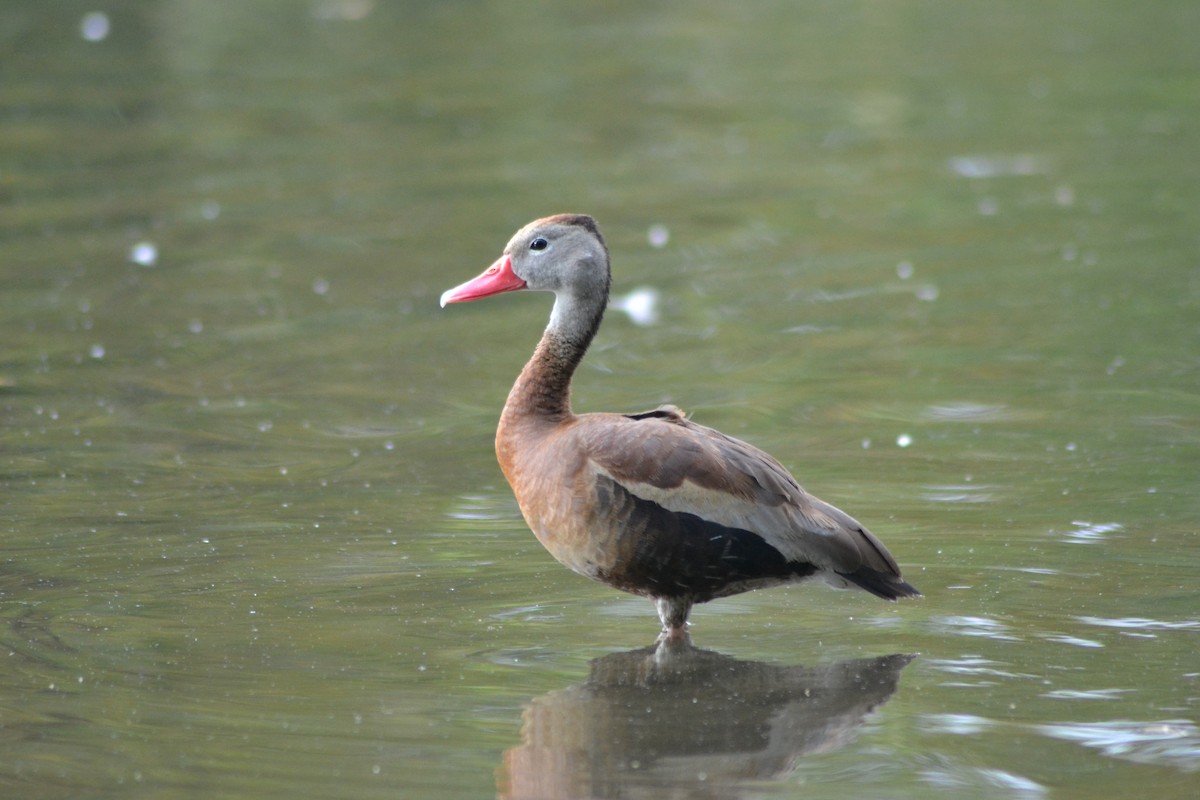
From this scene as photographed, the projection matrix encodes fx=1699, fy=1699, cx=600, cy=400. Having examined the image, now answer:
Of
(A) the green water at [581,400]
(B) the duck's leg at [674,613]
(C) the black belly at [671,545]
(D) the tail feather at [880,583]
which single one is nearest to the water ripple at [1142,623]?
(A) the green water at [581,400]

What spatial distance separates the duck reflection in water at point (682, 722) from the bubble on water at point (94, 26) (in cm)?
1425

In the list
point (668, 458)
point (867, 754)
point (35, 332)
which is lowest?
point (35, 332)

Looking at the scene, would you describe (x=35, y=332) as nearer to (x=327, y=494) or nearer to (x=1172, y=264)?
(x=327, y=494)

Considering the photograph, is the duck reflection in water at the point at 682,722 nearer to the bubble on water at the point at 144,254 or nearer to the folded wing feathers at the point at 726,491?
the folded wing feathers at the point at 726,491

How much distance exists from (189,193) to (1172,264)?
6.93 meters

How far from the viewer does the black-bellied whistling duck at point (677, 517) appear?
560 centimetres

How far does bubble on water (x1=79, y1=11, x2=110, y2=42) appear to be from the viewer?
711 inches

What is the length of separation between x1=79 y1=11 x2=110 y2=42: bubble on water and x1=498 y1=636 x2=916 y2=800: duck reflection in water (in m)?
14.3

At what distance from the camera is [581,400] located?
847 centimetres

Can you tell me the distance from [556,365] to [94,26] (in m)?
13.8

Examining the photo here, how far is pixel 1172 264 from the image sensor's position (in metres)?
10.3

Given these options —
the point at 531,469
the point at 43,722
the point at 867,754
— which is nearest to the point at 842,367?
the point at 531,469

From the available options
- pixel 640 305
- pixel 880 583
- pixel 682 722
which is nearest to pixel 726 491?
pixel 880 583

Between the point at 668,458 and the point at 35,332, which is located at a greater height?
the point at 668,458
